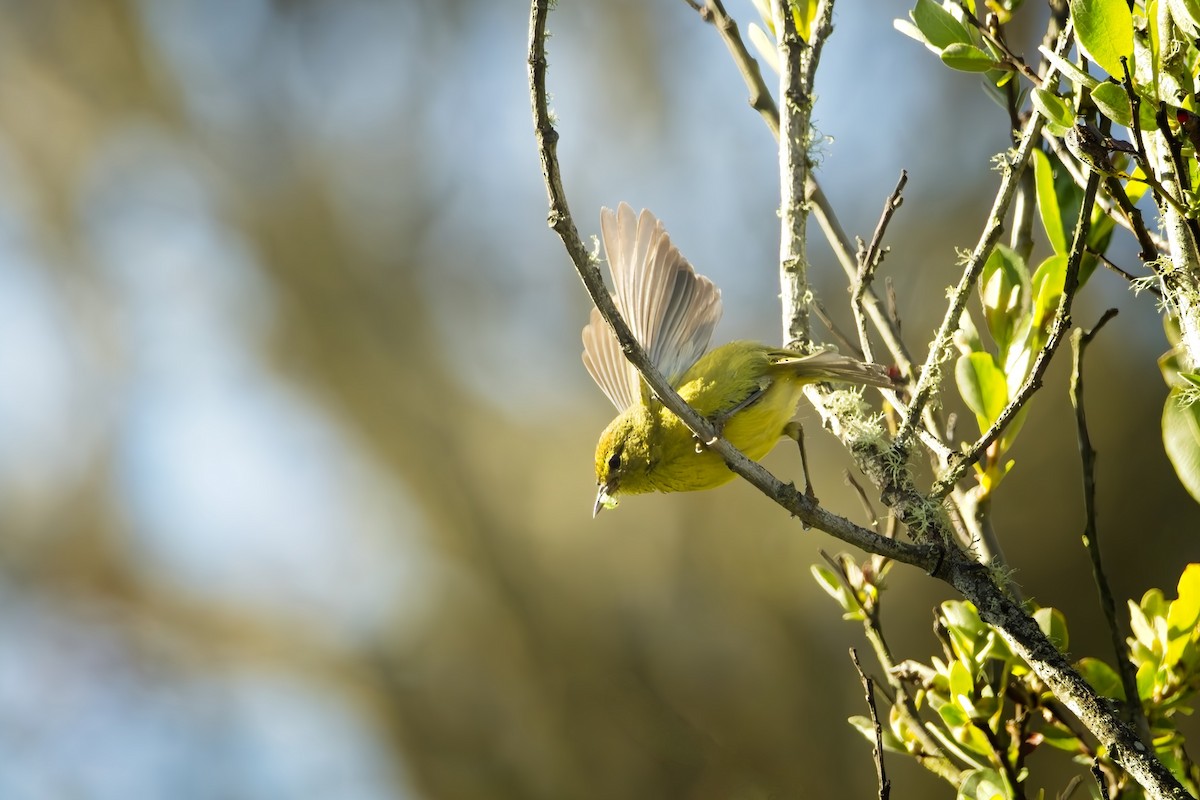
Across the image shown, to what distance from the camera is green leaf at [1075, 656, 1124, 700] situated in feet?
3.64

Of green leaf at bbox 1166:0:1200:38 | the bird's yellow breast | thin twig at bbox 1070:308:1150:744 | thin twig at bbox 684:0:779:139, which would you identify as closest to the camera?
green leaf at bbox 1166:0:1200:38

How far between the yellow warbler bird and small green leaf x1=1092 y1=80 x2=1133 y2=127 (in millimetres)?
825

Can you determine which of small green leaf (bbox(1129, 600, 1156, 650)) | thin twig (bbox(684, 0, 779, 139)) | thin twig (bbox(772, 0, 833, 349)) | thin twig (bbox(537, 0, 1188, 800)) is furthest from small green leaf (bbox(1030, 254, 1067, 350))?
thin twig (bbox(684, 0, 779, 139))

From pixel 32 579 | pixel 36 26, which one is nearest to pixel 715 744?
pixel 32 579

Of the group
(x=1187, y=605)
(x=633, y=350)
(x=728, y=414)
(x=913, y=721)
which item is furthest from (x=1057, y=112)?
(x=728, y=414)

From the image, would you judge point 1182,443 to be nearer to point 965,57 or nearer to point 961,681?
point 961,681

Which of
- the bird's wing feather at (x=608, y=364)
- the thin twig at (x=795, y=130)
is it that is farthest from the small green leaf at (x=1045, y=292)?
the bird's wing feather at (x=608, y=364)

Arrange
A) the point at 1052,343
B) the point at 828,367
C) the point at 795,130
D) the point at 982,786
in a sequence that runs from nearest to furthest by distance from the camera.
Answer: the point at 1052,343, the point at 982,786, the point at 795,130, the point at 828,367

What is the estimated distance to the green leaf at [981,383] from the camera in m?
1.08

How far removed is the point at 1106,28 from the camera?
811 mm

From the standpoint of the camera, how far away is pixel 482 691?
4.98 m

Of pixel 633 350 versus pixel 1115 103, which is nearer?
pixel 1115 103

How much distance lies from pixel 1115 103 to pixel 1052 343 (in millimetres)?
217

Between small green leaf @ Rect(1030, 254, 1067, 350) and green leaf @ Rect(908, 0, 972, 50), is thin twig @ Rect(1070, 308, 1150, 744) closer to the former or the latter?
small green leaf @ Rect(1030, 254, 1067, 350)
